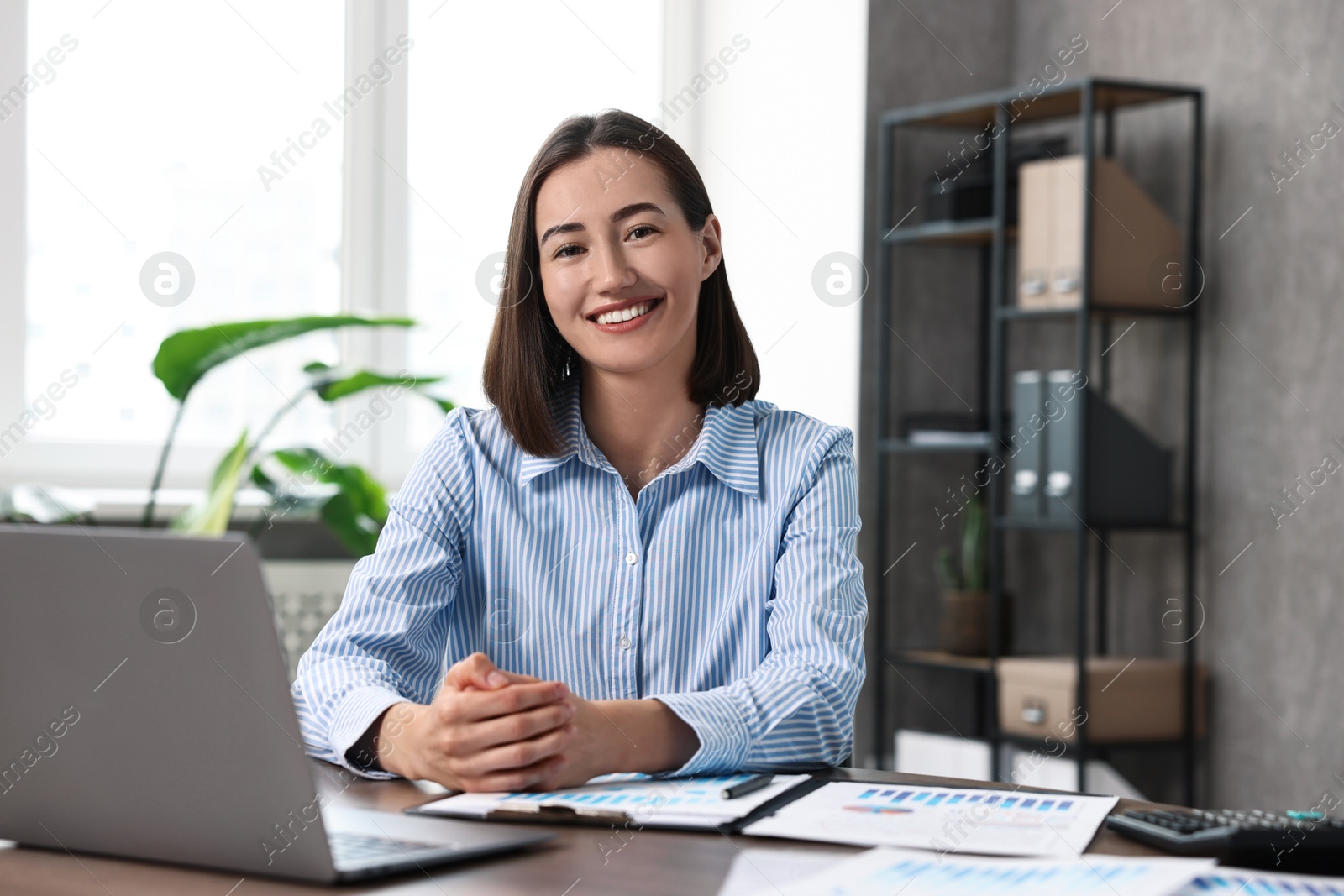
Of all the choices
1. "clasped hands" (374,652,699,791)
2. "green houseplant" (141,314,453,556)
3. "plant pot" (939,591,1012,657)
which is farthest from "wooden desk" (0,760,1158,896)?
"plant pot" (939,591,1012,657)

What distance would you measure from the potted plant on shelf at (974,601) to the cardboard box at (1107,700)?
7.6 inches

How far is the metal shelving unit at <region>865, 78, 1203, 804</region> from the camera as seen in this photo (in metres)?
2.95

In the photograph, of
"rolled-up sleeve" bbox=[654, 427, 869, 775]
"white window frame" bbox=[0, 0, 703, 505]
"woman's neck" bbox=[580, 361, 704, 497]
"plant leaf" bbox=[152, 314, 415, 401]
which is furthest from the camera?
"white window frame" bbox=[0, 0, 703, 505]

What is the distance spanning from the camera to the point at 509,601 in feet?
4.69

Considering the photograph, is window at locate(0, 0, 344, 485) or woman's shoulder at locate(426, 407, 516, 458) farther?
window at locate(0, 0, 344, 485)

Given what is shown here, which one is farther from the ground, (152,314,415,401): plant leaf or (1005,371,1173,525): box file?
(152,314,415,401): plant leaf

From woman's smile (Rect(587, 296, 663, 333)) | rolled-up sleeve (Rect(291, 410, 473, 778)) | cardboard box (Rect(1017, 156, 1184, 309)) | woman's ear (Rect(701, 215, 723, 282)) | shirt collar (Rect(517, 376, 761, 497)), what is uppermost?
cardboard box (Rect(1017, 156, 1184, 309))

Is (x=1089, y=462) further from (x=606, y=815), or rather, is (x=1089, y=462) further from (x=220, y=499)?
(x=606, y=815)

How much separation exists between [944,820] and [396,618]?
0.62 m

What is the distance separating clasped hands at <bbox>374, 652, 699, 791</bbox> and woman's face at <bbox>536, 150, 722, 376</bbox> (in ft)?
1.64

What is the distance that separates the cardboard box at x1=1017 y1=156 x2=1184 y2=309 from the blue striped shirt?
1.68 meters

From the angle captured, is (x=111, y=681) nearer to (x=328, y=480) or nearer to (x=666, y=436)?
(x=666, y=436)

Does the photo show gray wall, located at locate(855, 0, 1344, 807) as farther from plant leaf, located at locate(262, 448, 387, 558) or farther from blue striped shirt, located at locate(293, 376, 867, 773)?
blue striped shirt, located at locate(293, 376, 867, 773)

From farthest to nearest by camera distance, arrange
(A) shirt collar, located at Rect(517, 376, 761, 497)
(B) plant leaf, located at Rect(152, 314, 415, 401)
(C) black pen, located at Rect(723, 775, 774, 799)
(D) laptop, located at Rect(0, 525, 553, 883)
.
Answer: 1. (B) plant leaf, located at Rect(152, 314, 415, 401)
2. (A) shirt collar, located at Rect(517, 376, 761, 497)
3. (C) black pen, located at Rect(723, 775, 774, 799)
4. (D) laptop, located at Rect(0, 525, 553, 883)
